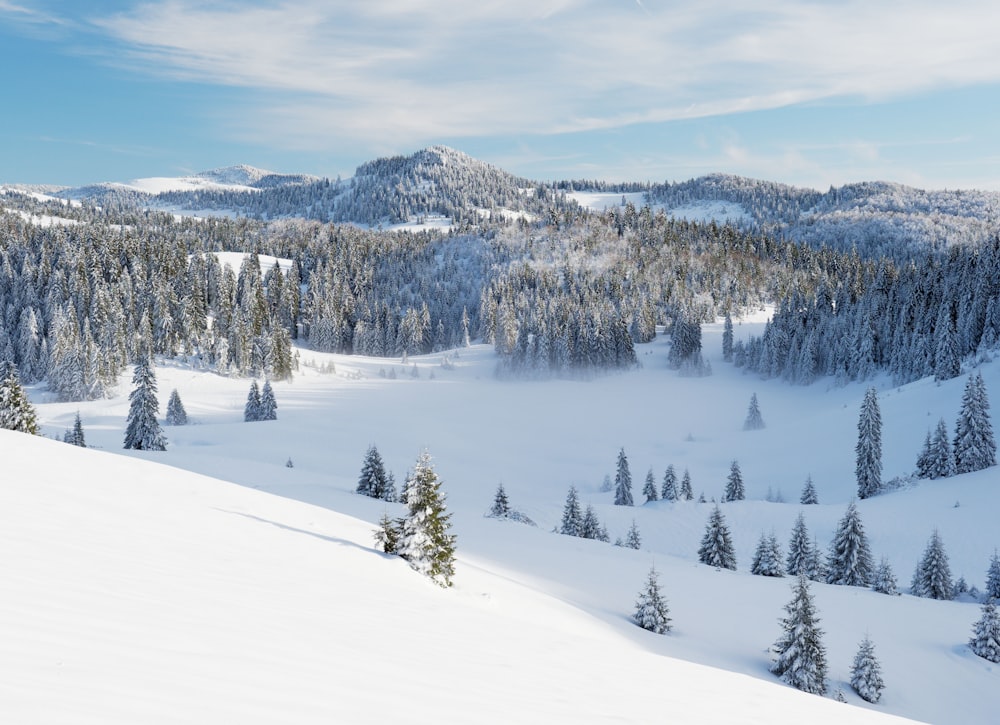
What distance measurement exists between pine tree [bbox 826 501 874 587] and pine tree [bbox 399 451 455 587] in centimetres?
2529

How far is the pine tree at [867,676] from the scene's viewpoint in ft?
54.1

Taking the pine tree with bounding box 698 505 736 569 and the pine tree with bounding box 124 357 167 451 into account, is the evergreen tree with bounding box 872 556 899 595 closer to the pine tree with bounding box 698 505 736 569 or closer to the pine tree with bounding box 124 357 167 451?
the pine tree with bounding box 698 505 736 569

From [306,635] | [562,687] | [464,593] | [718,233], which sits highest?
[718,233]

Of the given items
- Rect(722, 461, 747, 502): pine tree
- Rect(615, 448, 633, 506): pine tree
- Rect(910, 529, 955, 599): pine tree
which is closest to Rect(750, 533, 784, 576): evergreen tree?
Rect(910, 529, 955, 599): pine tree

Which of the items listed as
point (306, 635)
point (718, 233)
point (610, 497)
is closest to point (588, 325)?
point (610, 497)

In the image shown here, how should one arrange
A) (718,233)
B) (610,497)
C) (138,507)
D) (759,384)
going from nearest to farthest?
(138,507) → (610,497) → (759,384) → (718,233)

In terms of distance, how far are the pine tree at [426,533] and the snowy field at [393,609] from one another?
2.19ft

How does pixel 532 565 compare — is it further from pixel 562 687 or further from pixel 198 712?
pixel 198 712

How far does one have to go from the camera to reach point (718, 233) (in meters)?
186

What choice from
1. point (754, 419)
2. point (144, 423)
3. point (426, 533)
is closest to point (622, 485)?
point (426, 533)

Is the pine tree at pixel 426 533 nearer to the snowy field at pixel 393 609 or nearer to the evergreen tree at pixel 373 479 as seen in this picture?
the snowy field at pixel 393 609

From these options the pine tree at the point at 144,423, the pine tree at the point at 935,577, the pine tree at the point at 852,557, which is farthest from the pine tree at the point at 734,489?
the pine tree at the point at 144,423

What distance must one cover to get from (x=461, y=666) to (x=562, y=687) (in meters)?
1.58

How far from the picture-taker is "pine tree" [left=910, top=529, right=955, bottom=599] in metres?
28.3
